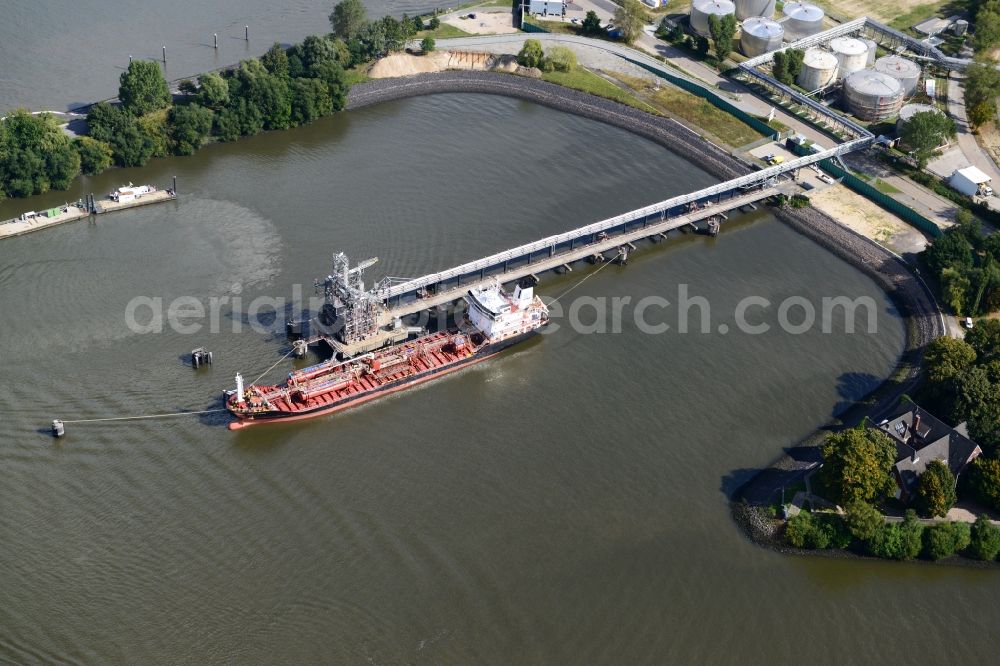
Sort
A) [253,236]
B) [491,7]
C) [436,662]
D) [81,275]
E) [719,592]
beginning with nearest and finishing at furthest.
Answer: [436,662] < [719,592] < [81,275] < [253,236] < [491,7]

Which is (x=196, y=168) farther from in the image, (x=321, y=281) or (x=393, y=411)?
(x=393, y=411)

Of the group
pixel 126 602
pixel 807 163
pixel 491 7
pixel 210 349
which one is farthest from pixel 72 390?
pixel 491 7

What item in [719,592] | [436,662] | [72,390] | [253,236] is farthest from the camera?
[253,236]

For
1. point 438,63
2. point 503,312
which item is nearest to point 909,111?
point 438,63

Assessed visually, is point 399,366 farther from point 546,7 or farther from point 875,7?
point 875,7

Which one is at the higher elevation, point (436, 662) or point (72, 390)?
point (72, 390)
